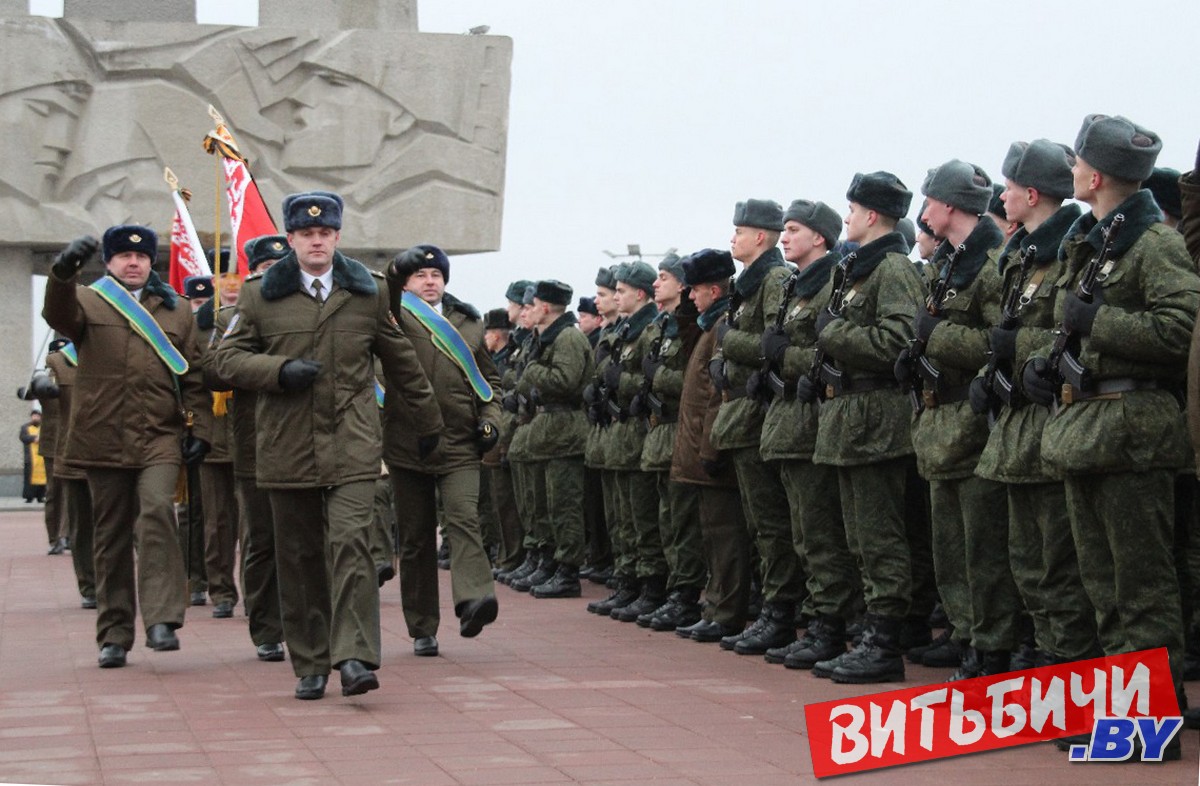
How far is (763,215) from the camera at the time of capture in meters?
9.09

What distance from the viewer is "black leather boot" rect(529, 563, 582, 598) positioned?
12.4m

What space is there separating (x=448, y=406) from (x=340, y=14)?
61.2 ft

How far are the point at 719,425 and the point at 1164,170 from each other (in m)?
2.51

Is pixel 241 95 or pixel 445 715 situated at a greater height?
pixel 241 95

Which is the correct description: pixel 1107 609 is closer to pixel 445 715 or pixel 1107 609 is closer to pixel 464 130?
pixel 445 715

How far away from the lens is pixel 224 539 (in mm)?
11578

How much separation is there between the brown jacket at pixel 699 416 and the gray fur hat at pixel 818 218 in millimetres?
857

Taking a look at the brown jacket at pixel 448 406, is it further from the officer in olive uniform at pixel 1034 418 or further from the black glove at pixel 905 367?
the officer in olive uniform at pixel 1034 418

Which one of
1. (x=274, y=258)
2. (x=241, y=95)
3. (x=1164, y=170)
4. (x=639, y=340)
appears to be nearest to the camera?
(x=1164, y=170)

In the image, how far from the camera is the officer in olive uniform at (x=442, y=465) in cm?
884

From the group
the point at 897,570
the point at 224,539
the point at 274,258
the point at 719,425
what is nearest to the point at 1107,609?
the point at 897,570

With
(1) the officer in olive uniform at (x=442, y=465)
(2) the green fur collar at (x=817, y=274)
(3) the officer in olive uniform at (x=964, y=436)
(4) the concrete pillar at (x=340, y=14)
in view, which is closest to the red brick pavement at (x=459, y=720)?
(1) the officer in olive uniform at (x=442, y=465)

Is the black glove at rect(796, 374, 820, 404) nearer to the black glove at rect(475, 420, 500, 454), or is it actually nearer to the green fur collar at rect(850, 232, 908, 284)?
the green fur collar at rect(850, 232, 908, 284)

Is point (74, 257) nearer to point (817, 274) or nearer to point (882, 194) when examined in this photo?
point (817, 274)
